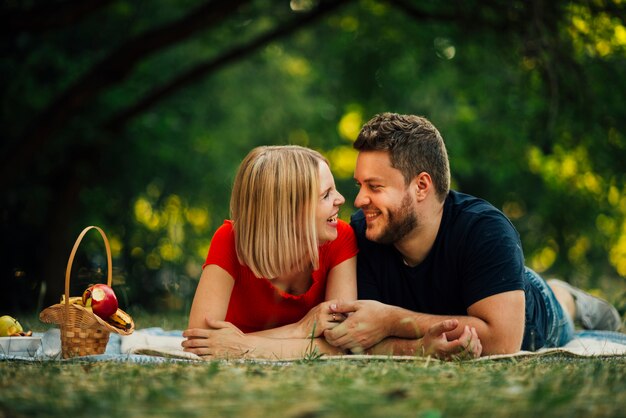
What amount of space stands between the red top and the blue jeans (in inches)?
47.7

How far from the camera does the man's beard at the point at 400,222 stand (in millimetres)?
4438

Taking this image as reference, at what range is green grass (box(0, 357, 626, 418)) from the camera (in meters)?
2.40

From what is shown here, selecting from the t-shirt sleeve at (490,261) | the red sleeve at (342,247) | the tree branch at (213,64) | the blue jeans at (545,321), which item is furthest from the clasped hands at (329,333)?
the tree branch at (213,64)

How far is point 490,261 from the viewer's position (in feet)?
13.7

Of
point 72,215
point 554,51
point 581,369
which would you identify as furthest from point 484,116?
point 581,369

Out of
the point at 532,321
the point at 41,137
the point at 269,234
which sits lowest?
the point at 532,321

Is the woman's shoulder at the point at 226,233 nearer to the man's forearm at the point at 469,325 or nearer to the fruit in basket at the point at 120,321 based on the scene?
the fruit in basket at the point at 120,321

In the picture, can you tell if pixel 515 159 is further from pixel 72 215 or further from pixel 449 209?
pixel 449 209

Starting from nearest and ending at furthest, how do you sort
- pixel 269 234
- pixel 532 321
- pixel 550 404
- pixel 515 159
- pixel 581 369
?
1. pixel 550 404
2. pixel 581 369
3. pixel 269 234
4. pixel 532 321
5. pixel 515 159

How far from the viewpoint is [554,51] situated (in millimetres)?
8023

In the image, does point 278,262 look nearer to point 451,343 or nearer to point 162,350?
point 162,350

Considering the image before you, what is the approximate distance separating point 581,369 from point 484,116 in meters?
10.5

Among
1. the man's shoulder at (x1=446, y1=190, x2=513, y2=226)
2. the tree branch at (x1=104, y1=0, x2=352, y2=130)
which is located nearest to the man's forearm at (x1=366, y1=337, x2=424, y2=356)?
the man's shoulder at (x1=446, y1=190, x2=513, y2=226)

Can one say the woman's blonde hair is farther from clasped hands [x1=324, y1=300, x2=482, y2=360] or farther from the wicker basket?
the wicker basket
